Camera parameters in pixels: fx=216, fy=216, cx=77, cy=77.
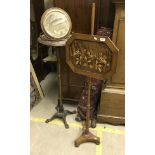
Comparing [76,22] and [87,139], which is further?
[76,22]

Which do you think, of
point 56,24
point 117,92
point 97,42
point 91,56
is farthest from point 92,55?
point 117,92

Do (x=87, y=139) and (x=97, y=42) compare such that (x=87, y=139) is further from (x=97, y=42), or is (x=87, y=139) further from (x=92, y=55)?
(x=97, y=42)

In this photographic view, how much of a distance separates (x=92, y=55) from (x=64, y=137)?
3.31 ft

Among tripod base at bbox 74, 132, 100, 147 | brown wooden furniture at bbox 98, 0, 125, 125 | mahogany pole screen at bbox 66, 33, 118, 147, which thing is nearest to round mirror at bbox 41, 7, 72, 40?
mahogany pole screen at bbox 66, 33, 118, 147

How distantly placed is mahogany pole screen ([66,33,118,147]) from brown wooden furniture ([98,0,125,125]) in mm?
421

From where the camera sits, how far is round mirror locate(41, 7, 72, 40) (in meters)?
2.16

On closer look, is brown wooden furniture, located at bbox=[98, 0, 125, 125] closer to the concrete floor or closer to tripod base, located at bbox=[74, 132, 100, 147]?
the concrete floor

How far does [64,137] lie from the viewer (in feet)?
7.78

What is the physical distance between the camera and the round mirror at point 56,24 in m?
2.16

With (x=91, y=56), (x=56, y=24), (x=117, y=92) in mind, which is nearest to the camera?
(x=91, y=56)

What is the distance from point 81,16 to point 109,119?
4.06 ft

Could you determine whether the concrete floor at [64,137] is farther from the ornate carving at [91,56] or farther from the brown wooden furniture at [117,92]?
the ornate carving at [91,56]
